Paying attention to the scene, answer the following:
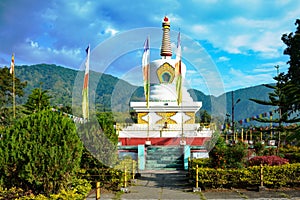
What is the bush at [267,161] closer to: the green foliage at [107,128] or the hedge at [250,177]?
the hedge at [250,177]

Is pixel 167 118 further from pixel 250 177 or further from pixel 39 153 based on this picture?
pixel 39 153

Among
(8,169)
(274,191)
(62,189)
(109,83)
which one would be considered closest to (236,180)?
(274,191)

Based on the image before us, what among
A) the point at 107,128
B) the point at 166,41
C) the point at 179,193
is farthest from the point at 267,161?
the point at 166,41

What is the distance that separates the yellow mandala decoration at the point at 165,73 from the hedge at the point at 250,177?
1421 centimetres

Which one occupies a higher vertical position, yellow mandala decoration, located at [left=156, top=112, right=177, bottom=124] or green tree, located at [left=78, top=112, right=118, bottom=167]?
yellow mandala decoration, located at [left=156, top=112, right=177, bottom=124]

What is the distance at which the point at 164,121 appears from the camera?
22.4 metres

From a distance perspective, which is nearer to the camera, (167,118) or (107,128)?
(107,128)

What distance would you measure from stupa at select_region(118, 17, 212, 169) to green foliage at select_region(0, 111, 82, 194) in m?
8.59

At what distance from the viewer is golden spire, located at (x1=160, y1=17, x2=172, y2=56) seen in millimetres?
25812

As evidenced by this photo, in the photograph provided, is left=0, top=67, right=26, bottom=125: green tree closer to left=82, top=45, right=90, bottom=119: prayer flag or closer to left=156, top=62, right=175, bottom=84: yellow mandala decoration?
left=156, top=62, right=175, bottom=84: yellow mandala decoration

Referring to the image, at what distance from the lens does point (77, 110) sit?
49.0ft

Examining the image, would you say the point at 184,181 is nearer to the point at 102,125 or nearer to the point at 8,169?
the point at 102,125

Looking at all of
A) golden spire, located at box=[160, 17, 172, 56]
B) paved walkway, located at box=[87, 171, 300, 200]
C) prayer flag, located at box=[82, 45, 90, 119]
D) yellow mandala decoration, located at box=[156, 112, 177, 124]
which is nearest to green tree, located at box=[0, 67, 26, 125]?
golden spire, located at box=[160, 17, 172, 56]

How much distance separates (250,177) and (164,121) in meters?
11.9
